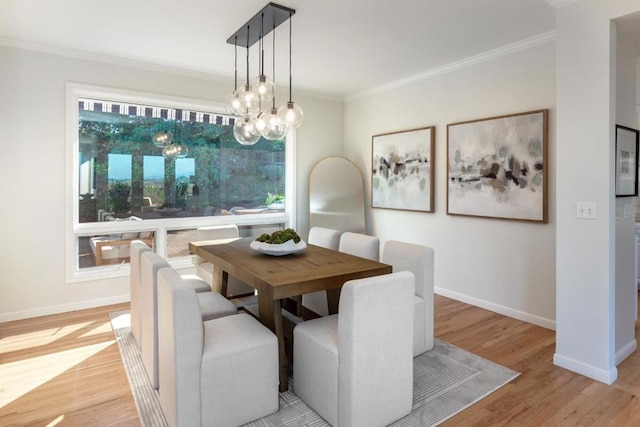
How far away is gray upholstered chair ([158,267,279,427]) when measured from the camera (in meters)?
1.83

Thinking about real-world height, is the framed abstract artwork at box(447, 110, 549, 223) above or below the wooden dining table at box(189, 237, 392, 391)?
above

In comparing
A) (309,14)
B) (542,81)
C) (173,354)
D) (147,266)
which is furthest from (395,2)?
(173,354)

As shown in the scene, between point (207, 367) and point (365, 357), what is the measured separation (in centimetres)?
79

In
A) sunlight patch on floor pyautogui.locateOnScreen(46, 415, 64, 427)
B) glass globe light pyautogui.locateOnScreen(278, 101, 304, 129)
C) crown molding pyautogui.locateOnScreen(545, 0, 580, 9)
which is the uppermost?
crown molding pyautogui.locateOnScreen(545, 0, 580, 9)

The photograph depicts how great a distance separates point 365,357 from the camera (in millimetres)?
1875

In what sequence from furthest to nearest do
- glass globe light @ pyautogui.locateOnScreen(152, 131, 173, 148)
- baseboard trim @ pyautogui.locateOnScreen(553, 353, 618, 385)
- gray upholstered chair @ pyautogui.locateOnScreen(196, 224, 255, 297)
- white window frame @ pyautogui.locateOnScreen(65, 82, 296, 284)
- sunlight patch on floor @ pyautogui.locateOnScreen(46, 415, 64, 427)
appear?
glass globe light @ pyautogui.locateOnScreen(152, 131, 173, 148)
gray upholstered chair @ pyautogui.locateOnScreen(196, 224, 255, 297)
white window frame @ pyautogui.locateOnScreen(65, 82, 296, 284)
baseboard trim @ pyautogui.locateOnScreen(553, 353, 618, 385)
sunlight patch on floor @ pyautogui.locateOnScreen(46, 415, 64, 427)

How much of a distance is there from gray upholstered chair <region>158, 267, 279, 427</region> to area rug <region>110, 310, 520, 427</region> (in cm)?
11

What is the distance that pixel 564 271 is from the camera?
105 inches

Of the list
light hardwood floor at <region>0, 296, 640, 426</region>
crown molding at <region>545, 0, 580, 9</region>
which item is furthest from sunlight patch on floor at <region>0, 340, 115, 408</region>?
crown molding at <region>545, 0, 580, 9</region>

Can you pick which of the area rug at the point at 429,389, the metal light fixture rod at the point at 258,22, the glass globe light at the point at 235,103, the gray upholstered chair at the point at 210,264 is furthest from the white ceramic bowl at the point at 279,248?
the metal light fixture rod at the point at 258,22

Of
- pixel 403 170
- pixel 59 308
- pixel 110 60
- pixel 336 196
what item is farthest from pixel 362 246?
pixel 110 60

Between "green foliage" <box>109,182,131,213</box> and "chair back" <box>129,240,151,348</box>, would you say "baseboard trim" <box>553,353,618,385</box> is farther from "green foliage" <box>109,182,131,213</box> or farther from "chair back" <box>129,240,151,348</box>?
"green foliage" <box>109,182,131,213</box>

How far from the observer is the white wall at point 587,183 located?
2432 mm

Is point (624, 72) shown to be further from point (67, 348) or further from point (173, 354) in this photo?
point (67, 348)
